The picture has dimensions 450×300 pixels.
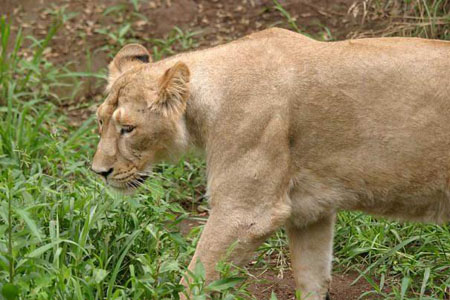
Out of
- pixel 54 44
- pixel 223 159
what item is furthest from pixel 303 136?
pixel 54 44

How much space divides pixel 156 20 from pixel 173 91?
13.6ft

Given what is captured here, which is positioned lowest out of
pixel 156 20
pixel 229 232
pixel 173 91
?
pixel 156 20

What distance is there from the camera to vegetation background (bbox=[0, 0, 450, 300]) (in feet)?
15.3

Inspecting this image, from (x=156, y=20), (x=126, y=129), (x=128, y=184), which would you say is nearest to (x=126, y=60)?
(x=126, y=129)

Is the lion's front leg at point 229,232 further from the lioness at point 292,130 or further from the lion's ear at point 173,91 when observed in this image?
the lion's ear at point 173,91

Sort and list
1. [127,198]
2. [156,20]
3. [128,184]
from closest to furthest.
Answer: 1. [128,184]
2. [127,198]
3. [156,20]

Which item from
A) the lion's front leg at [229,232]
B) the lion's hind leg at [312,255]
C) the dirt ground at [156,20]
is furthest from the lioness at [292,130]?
the dirt ground at [156,20]

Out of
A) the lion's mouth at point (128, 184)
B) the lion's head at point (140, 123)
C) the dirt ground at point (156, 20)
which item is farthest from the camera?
the dirt ground at point (156, 20)

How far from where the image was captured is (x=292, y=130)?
A: 486cm

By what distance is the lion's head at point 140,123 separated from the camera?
4906mm

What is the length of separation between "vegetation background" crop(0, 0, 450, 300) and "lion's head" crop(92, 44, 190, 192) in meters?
0.27

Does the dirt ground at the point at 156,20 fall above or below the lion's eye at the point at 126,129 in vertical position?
below

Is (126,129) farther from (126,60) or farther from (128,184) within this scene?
(126,60)

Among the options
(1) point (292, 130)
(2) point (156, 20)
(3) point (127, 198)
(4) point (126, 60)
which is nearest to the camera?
(1) point (292, 130)
